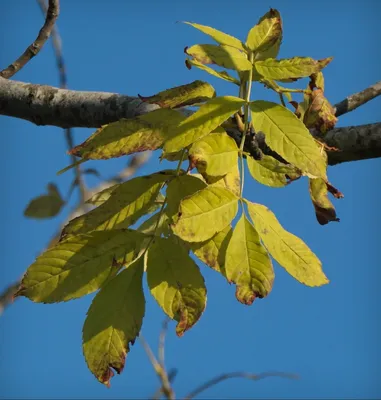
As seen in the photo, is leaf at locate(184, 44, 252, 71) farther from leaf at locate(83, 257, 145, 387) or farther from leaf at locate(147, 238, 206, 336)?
leaf at locate(83, 257, 145, 387)

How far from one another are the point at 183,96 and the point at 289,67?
0.24 m

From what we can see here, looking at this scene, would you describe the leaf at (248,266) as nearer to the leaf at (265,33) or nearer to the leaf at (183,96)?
the leaf at (183,96)

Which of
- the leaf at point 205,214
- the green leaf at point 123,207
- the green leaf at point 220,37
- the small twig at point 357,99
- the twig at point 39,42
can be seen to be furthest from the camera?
the twig at point 39,42

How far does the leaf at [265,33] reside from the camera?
146cm

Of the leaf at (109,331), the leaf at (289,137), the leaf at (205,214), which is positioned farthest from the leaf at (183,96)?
the leaf at (109,331)

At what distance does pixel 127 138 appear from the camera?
4.18 ft

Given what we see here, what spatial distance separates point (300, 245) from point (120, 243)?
36cm

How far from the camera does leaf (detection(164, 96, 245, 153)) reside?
124cm

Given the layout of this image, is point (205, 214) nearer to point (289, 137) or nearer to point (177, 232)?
point (177, 232)

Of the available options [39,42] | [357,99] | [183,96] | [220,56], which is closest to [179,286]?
[183,96]

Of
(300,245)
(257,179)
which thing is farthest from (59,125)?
(300,245)

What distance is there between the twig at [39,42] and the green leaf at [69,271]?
3.75ft

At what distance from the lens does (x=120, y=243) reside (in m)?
1.28

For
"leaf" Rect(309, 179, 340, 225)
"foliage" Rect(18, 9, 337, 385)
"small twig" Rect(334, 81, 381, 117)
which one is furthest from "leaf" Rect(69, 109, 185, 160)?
"small twig" Rect(334, 81, 381, 117)
